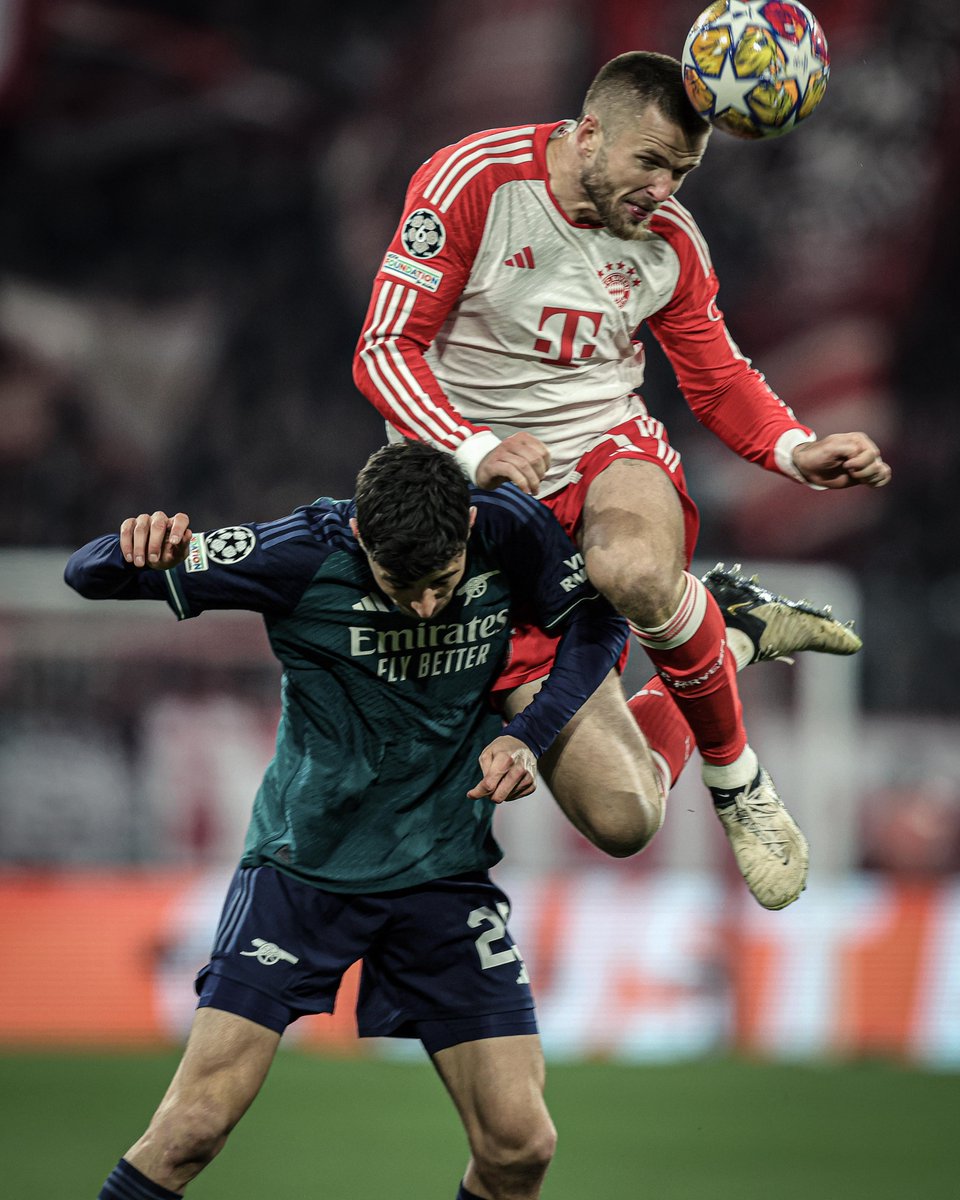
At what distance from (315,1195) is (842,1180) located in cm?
185

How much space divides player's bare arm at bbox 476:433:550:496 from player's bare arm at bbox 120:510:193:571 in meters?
0.62

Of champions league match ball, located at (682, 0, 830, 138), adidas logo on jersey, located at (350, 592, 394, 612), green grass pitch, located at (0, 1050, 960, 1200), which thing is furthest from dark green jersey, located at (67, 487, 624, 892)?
green grass pitch, located at (0, 1050, 960, 1200)

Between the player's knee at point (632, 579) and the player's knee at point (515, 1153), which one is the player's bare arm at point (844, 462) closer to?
the player's knee at point (632, 579)

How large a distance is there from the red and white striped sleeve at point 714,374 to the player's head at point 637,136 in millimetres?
332

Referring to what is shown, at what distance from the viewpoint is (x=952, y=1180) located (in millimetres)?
5844

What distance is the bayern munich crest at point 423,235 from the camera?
371 cm

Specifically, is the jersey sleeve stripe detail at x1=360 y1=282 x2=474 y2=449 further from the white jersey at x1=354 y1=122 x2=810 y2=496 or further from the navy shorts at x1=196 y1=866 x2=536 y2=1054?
the navy shorts at x1=196 y1=866 x2=536 y2=1054

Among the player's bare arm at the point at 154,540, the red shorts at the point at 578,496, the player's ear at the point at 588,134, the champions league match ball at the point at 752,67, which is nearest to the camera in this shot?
the player's bare arm at the point at 154,540

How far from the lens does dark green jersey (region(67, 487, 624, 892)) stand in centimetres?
359

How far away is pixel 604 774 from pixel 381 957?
0.65m

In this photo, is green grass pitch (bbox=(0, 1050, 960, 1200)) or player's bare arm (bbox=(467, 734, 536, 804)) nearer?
player's bare arm (bbox=(467, 734, 536, 804))

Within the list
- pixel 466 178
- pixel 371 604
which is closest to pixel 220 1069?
pixel 371 604

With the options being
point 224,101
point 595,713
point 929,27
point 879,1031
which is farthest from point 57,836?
point 929,27

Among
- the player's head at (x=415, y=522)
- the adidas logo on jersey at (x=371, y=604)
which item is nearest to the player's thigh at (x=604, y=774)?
the adidas logo on jersey at (x=371, y=604)
